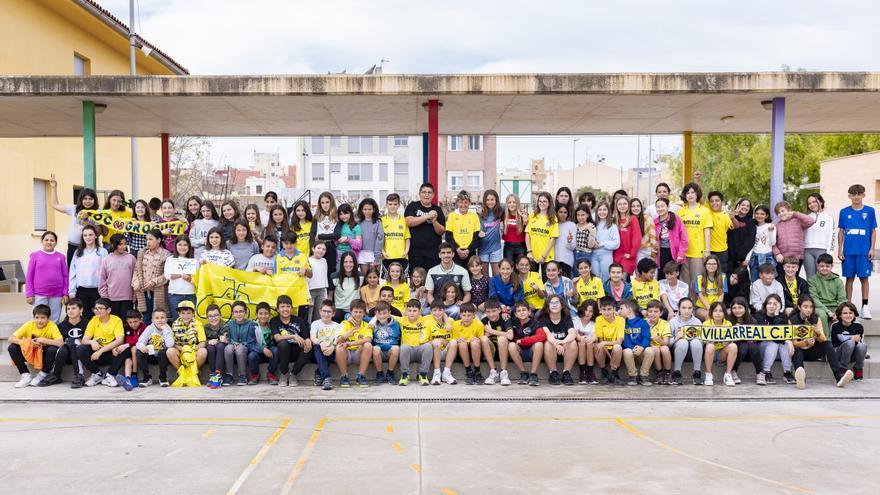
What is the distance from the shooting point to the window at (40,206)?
18062 mm

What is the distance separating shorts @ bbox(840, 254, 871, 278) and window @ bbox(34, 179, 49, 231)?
1695 cm

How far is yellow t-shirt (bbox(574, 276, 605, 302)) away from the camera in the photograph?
9094 mm

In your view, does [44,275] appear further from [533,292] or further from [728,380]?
[728,380]

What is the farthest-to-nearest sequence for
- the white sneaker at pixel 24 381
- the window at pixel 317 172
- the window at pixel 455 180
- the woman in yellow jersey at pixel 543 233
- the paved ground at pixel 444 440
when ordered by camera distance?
the window at pixel 317 172
the window at pixel 455 180
the woman in yellow jersey at pixel 543 233
the white sneaker at pixel 24 381
the paved ground at pixel 444 440

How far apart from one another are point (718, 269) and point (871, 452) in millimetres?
3549

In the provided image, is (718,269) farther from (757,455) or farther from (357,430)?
(357,430)

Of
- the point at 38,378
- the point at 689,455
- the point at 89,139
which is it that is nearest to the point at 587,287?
the point at 689,455

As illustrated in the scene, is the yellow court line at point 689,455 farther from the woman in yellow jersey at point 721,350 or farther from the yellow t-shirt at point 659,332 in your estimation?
the woman in yellow jersey at point 721,350

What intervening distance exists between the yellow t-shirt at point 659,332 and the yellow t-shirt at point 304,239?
4.28 m

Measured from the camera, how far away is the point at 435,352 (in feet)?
28.2

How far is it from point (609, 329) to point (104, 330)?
18.8 feet

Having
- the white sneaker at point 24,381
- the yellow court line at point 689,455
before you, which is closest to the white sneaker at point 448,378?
the yellow court line at point 689,455

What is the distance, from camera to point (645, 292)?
8977mm

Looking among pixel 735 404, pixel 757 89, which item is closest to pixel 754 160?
pixel 757 89
